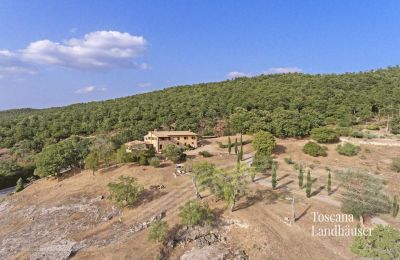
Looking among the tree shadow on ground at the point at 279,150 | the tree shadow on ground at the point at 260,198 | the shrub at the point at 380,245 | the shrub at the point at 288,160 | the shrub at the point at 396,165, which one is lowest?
the tree shadow on ground at the point at 260,198

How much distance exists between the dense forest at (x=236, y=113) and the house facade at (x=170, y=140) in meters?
10.4

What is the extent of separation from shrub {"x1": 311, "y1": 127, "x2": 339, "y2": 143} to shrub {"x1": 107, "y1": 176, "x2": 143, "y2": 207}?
4294 cm

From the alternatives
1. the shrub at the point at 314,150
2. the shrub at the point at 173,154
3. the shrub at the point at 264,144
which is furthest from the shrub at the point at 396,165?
the shrub at the point at 173,154

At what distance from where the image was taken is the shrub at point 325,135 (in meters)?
64.8

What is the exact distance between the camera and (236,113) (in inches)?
3383

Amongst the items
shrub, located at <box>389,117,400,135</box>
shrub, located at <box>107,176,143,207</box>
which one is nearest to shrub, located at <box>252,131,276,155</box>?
shrub, located at <box>107,176,143,207</box>

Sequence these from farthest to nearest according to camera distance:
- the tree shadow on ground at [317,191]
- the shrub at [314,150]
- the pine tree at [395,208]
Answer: the shrub at [314,150] < the tree shadow on ground at [317,191] < the pine tree at [395,208]

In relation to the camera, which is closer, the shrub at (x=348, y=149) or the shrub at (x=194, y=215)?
the shrub at (x=194, y=215)

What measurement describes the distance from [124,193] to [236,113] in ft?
171

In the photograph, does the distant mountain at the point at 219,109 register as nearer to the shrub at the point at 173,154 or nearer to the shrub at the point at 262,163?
the shrub at the point at 173,154

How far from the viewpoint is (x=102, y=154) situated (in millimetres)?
57531

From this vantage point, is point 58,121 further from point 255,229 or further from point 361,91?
point 361,91

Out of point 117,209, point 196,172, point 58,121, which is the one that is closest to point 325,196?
point 196,172

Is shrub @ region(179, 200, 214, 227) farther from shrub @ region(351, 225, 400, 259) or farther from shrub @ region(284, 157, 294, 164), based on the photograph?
shrub @ region(284, 157, 294, 164)
